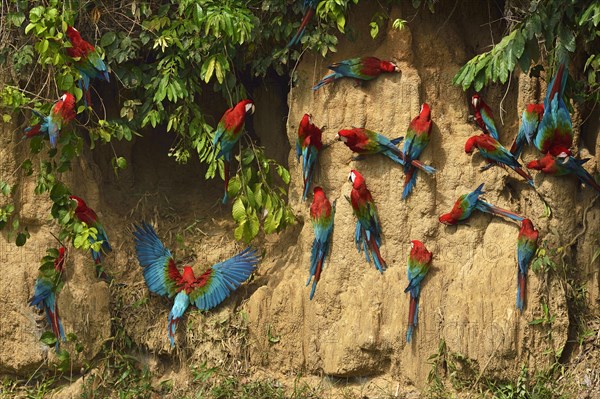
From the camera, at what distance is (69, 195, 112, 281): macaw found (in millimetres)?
5465

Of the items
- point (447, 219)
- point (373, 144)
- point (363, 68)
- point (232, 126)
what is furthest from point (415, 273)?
point (232, 126)

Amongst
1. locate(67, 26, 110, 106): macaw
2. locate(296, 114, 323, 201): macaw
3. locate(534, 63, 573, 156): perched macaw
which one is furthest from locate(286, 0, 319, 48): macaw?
locate(534, 63, 573, 156): perched macaw

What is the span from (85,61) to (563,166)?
240 centimetres

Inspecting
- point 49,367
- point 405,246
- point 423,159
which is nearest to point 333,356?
point 405,246

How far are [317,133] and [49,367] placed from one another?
6.01 feet

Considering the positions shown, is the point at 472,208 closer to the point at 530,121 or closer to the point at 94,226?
the point at 530,121

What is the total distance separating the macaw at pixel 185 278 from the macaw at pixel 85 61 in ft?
2.80

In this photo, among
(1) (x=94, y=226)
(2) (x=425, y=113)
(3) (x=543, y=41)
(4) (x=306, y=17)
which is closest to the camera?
(3) (x=543, y=41)

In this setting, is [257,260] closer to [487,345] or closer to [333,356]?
[333,356]

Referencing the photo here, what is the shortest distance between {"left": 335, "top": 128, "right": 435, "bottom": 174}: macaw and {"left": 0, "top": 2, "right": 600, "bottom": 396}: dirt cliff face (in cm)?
6

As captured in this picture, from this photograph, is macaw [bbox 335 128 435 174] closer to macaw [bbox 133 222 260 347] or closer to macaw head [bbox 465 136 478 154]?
macaw head [bbox 465 136 478 154]

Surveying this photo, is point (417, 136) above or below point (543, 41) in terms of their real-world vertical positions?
below

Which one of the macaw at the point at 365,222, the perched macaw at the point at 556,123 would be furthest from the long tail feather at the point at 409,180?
the perched macaw at the point at 556,123

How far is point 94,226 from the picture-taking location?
18.2 feet
